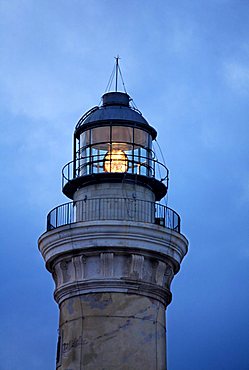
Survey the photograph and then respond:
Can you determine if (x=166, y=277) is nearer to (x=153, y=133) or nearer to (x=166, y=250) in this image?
(x=166, y=250)

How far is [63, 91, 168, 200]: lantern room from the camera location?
24.2 m

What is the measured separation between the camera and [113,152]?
24406 mm

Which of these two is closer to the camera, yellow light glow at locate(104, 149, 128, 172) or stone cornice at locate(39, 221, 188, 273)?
stone cornice at locate(39, 221, 188, 273)

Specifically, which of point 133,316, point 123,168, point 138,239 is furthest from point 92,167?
point 133,316

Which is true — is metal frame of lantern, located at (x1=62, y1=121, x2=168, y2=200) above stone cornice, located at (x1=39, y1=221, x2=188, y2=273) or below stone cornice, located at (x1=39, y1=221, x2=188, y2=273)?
above

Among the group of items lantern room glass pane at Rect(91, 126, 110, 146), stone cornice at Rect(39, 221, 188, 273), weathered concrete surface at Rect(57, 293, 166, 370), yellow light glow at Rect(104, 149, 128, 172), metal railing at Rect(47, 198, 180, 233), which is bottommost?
weathered concrete surface at Rect(57, 293, 166, 370)

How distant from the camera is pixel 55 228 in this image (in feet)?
77.7

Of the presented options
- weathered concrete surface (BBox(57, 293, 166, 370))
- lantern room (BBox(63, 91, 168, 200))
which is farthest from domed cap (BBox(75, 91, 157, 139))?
weathered concrete surface (BBox(57, 293, 166, 370))

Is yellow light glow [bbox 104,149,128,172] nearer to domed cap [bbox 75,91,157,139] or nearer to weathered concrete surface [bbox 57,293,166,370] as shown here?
domed cap [bbox 75,91,157,139]

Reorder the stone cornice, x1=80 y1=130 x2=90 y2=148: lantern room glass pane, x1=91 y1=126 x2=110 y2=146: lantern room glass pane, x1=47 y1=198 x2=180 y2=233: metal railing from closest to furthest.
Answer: the stone cornice < x1=47 y1=198 x2=180 y2=233: metal railing < x1=91 y1=126 x2=110 y2=146: lantern room glass pane < x1=80 y1=130 x2=90 y2=148: lantern room glass pane

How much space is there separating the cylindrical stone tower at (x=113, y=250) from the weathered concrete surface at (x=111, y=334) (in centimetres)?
2

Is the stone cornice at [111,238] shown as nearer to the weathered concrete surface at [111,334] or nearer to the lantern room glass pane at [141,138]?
the weathered concrete surface at [111,334]

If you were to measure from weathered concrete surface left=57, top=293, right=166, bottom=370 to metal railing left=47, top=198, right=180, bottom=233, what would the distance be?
75.8 inches

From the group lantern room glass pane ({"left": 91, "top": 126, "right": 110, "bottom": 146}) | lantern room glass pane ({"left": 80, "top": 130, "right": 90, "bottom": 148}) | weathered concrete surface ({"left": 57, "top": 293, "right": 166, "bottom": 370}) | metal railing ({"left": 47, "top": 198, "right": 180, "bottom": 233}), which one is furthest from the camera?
lantern room glass pane ({"left": 80, "top": 130, "right": 90, "bottom": 148})
